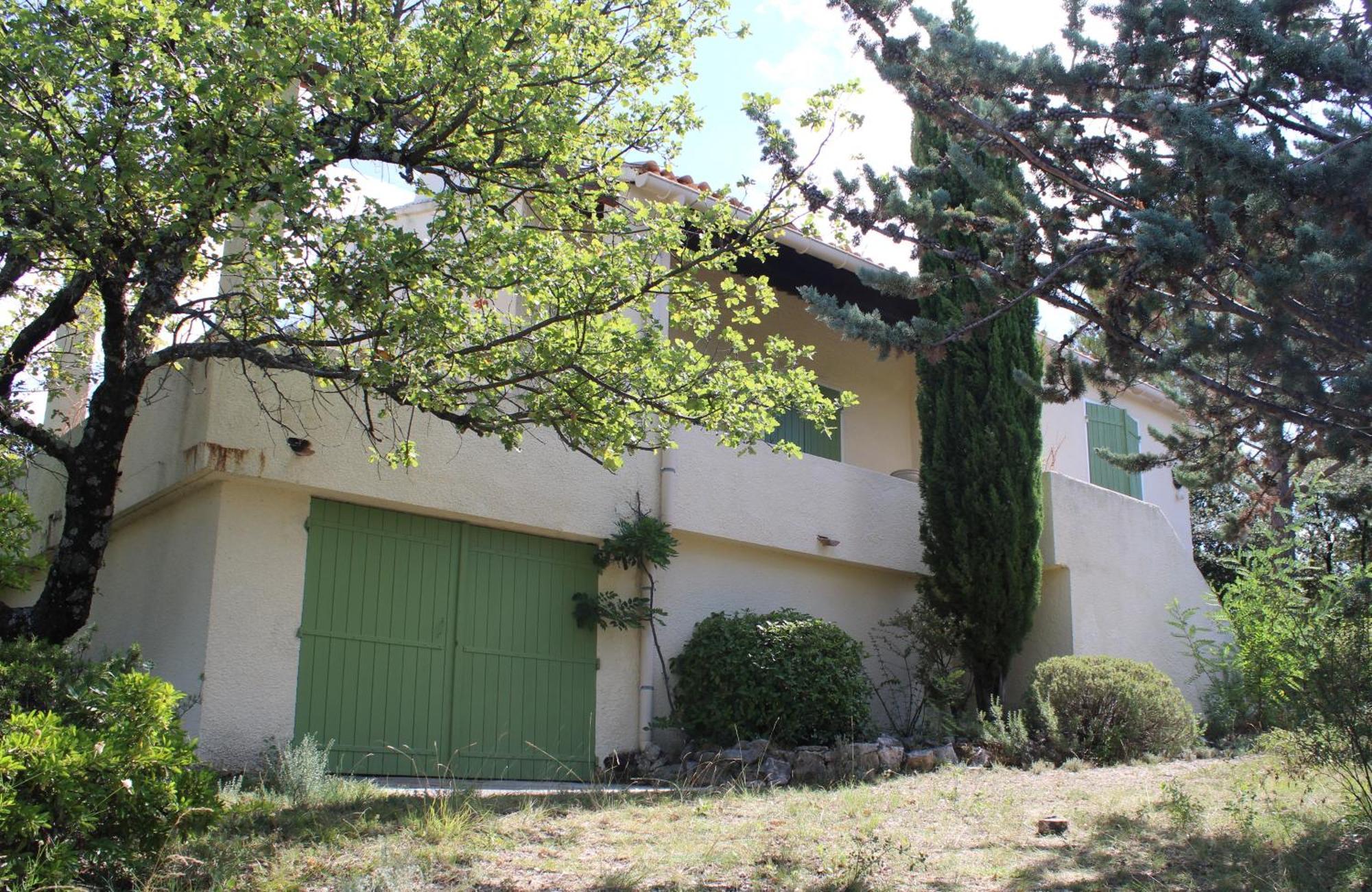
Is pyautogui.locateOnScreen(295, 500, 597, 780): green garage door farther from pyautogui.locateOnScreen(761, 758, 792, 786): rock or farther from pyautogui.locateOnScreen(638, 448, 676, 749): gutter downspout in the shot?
pyautogui.locateOnScreen(761, 758, 792, 786): rock

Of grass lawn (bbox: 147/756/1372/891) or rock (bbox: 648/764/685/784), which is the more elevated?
rock (bbox: 648/764/685/784)

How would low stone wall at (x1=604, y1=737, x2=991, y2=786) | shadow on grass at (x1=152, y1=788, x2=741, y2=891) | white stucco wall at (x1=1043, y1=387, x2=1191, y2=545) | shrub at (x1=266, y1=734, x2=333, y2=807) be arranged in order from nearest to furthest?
shadow on grass at (x1=152, y1=788, x2=741, y2=891) → shrub at (x1=266, y1=734, x2=333, y2=807) → low stone wall at (x1=604, y1=737, x2=991, y2=786) → white stucco wall at (x1=1043, y1=387, x2=1191, y2=545)

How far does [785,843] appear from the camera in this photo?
666 centimetres

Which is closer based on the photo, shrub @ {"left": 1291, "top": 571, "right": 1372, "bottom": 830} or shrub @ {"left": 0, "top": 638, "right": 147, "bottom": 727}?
shrub @ {"left": 0, "top": 638, "right": 147, "bottom": 727}

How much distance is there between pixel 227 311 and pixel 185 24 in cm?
177

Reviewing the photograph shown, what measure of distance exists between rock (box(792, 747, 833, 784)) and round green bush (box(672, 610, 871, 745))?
314 mm

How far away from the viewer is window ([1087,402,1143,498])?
1667 centimetres

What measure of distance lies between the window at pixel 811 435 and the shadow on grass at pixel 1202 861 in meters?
6.62

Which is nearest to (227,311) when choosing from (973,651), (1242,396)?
(1242,396)

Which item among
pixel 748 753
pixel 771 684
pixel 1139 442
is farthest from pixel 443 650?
pixel 1139 442

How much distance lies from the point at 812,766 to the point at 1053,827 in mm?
2510

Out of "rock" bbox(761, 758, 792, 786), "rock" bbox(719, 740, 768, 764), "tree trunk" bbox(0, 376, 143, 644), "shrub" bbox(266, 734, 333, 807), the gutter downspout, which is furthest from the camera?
the gutter downspout

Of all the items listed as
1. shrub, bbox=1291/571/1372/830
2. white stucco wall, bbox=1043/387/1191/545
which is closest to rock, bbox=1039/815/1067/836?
shrub, bbox=1291/571/1372/830

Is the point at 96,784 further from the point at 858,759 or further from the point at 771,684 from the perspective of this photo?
Result: the point at 858,759
